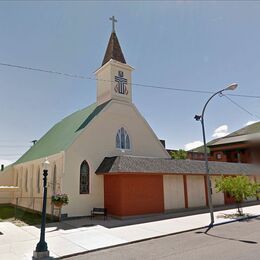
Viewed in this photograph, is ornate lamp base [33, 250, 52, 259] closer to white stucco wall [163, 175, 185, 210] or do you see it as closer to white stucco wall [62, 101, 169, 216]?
white stucco wall [62, 101, 169, 216]

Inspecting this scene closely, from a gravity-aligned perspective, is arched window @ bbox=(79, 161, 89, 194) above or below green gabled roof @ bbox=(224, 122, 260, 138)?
below

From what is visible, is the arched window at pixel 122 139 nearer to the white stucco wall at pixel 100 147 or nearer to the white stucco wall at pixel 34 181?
the white stucco wall at pixel 100 147

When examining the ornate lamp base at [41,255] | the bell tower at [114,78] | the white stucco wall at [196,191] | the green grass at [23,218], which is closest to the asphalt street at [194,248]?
the ornate lamp base at [41,255]

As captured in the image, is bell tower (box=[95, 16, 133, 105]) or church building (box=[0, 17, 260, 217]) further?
bell tower (box=[95, 16, 133, 105])

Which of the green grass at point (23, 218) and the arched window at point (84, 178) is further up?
the arched window at point (84, 178)

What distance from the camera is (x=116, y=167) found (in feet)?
56.0

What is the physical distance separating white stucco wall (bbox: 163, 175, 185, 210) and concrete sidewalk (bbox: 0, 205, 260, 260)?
3.34 meters

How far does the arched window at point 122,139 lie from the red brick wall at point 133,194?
3.27 meters

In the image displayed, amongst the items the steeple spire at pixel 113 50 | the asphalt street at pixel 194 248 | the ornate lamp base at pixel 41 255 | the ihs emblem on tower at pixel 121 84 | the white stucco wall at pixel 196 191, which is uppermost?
the steeple spire at pixel 113 50

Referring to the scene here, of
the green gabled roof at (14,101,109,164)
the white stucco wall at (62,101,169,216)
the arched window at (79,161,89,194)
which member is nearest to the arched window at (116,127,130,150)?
the white stucco wall at (62,101,169,216)

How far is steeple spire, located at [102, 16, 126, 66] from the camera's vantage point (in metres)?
24.0

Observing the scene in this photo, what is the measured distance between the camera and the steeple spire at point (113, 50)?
945 inches

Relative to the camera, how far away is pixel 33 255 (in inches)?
346

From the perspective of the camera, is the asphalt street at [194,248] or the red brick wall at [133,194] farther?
the red brick wall at [133,194]
